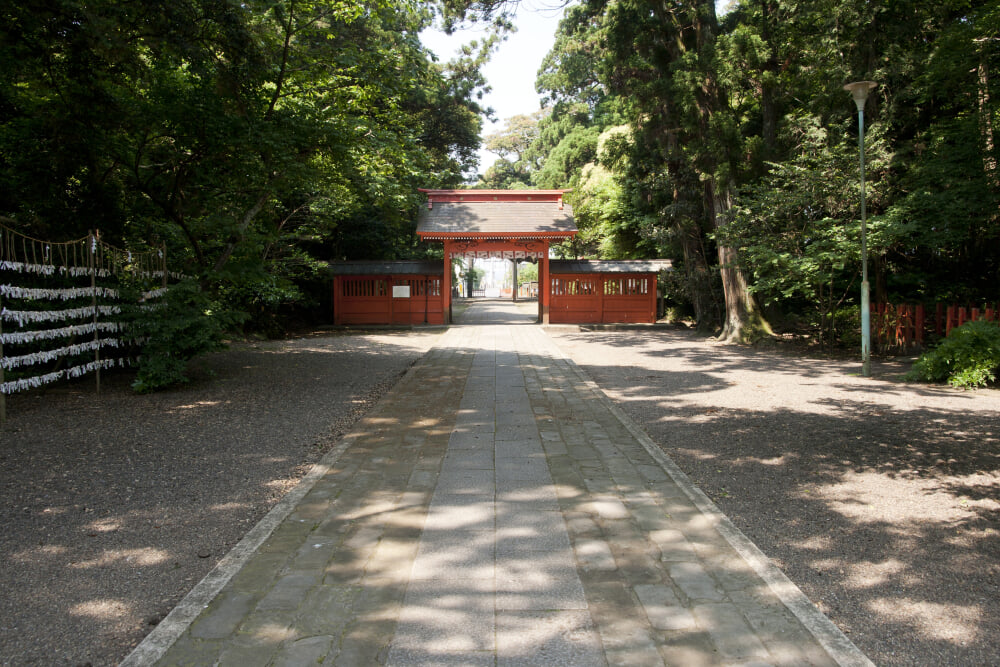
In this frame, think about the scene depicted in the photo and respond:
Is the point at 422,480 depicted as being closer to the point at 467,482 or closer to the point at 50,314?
the point at 467,482

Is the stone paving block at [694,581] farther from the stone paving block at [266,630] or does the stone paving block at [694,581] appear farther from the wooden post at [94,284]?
the wooden post at [94,284]

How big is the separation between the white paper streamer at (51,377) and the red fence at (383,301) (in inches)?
477

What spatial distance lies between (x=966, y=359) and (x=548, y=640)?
9.25 meters

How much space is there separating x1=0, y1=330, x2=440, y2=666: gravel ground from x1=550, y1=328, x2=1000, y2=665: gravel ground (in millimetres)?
3240

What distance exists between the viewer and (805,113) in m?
14.6

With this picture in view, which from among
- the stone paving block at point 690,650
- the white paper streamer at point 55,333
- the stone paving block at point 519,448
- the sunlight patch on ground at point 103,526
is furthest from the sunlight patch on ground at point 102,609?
the white paper streamer at point 55,333

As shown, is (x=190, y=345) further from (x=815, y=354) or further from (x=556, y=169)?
(x=556, y=169)

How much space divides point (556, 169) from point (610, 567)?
105 ft

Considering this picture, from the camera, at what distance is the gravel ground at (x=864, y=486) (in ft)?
9.16

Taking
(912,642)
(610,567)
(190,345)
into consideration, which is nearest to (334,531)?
(610,567)

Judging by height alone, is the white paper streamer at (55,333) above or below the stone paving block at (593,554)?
above

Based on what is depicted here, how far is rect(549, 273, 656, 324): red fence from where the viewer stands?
870 inches

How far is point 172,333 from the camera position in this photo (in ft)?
26.5

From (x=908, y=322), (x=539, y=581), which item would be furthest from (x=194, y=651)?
(x=908, y=322)
